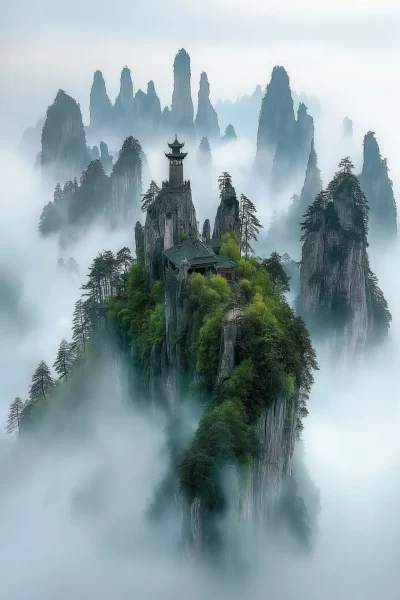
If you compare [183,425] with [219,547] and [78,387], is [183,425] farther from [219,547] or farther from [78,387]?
[78,387]

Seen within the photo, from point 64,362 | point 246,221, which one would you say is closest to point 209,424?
point 246,221

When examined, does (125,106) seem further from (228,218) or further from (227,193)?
(228,218)

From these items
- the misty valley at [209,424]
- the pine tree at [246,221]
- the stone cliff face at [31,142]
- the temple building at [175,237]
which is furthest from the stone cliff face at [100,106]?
the temple building at [175,237]

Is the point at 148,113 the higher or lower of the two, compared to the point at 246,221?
higher

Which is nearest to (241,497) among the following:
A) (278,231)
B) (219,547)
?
(219,547)

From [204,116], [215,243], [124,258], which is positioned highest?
[204,116]

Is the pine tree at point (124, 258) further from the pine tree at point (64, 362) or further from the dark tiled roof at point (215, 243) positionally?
the dark tiled roof at point (215, 243)
